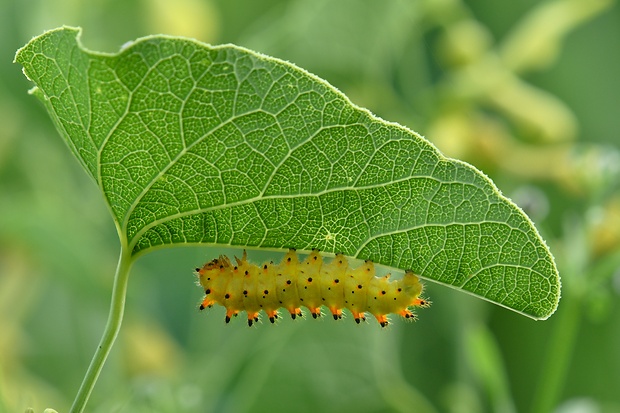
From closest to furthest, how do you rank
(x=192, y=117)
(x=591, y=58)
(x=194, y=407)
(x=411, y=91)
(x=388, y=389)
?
(x=192, y=117) → (x=194, y=407) → (x=388, y=389) → (x=411, y=91) → (x=591, y=58)

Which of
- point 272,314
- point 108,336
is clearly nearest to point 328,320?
point 272,314

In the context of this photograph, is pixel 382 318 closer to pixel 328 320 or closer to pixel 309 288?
pixel 309 288

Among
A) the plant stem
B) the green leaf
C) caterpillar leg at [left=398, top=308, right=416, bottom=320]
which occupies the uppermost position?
caterpillar leg at [left=398, top=308, right=416, bottom=320]

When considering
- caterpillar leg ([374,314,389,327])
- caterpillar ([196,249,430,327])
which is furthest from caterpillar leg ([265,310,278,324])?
caterpillar leg ([374,314,389,327])

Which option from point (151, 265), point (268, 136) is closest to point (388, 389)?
point (151, 265)

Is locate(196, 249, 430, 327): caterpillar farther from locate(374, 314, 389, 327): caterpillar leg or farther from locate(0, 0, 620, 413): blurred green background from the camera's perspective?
locate(0, 0, 620, 413): blurred green background

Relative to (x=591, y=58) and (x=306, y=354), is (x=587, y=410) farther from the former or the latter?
(x=591, y=58)
